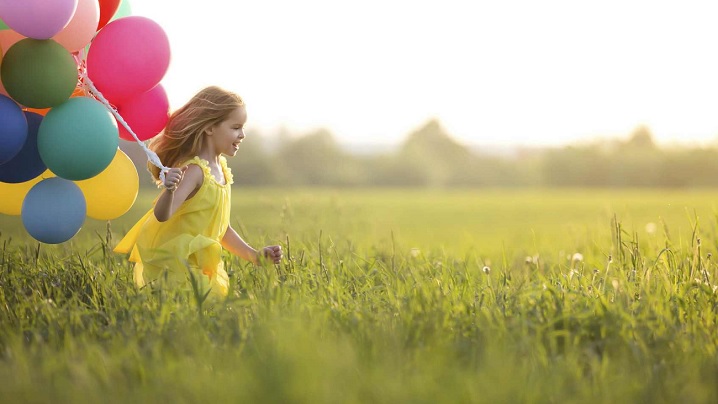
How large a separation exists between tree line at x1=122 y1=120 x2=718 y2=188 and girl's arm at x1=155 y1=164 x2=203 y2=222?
50.3 ft

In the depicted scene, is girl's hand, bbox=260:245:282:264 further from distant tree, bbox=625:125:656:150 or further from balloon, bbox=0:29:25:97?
distant tree, bbox=625:125:656:150

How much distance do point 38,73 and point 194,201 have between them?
32.2 inches

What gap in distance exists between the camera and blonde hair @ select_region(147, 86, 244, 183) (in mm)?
3324

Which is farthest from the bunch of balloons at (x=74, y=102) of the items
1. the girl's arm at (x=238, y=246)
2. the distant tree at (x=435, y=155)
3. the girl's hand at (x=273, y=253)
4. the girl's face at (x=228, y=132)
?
the distant tree at (x=435, y=155)

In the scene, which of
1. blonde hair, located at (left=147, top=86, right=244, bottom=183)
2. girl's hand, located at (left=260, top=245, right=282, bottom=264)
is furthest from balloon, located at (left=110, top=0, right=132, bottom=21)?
girl's hand, located at (left=260, top=245, right=282, bottom=264)

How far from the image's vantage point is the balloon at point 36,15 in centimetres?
292

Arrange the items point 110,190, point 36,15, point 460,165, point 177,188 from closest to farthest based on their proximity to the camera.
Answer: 1. point 36,15
2. point 177,188
3. point 110,190
4. point 460,165

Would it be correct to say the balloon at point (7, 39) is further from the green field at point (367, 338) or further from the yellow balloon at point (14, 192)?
the green field at point (367, 338)

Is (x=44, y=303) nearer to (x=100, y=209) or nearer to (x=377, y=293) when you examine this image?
(x=100, y=209)

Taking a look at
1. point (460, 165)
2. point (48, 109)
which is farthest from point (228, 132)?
point (460, 165)

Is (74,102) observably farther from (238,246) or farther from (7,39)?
(238,246)

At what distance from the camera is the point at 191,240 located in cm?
319

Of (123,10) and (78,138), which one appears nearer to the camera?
(78,138)

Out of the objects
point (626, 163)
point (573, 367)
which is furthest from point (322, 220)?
point (626, 163)
